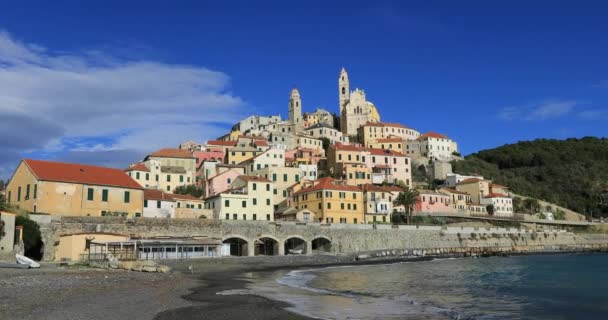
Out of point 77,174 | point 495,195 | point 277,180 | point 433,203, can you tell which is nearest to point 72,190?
point 77,174

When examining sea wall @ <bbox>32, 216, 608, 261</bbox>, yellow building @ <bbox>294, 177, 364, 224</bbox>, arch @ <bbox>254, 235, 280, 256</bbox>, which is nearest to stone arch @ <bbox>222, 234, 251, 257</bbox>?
sea wall @ <bbox>32, 216, 608, 261</bbox>

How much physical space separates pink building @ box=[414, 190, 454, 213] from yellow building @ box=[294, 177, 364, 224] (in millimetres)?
15549

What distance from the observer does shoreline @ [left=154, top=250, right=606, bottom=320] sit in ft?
62.2

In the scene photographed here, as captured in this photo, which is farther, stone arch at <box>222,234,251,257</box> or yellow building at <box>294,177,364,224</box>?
yellow building at <box>294,177,364,224</box>

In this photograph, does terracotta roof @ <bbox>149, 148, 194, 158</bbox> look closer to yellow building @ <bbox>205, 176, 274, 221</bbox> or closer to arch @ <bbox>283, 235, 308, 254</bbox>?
yellow building @ <bbox>205, 176, 274, 221</bbox>

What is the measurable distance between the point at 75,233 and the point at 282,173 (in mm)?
39066

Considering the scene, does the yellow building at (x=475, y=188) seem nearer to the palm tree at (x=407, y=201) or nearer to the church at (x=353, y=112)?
the palm tree at (x=407, y=201)

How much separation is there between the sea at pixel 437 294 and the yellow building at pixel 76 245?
14.3 m

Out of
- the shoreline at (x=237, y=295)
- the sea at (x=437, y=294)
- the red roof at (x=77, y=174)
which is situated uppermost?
the red roof at (x=77, y=174)

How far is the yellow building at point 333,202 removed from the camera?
68.5 metres

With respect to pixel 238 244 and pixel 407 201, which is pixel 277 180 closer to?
pixel 407 201

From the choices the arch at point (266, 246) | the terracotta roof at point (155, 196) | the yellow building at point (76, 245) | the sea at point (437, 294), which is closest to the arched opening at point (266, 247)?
the arch at point (266, 246)

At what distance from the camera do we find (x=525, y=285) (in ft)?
115

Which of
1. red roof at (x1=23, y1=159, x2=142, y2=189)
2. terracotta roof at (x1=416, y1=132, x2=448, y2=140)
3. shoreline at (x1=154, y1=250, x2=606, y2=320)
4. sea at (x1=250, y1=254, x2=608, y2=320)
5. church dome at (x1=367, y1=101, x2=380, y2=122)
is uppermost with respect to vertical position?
church dome at (x1=367, y1=101, x2=380, y2=122)
